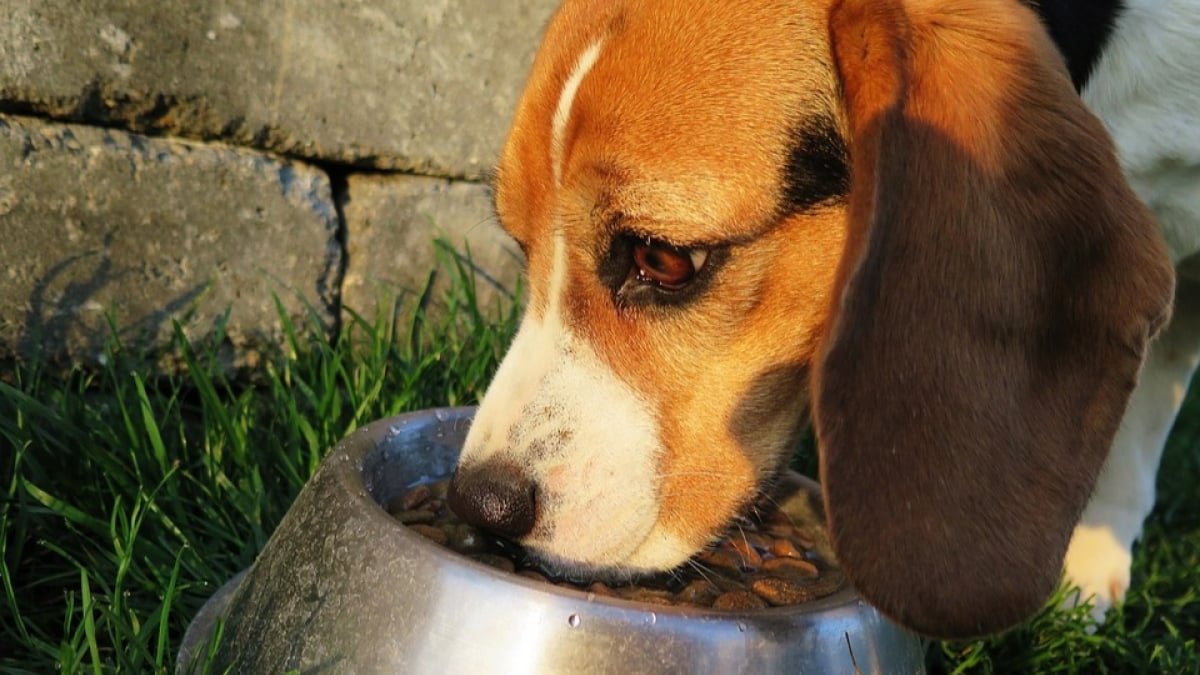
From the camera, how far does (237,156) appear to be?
3.18 meters

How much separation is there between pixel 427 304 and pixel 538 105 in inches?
60.8

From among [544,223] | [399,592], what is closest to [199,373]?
[544,223]

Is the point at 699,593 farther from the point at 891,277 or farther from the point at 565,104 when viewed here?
the point at 565,104

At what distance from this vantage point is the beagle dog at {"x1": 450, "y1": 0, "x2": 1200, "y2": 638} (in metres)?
1.74

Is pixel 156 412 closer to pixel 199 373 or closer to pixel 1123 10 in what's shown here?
pixel 199 373

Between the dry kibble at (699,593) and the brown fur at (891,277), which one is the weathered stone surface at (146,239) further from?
the dry kibble at (699,593)

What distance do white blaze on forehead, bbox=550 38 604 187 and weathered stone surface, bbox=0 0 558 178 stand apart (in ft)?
4.51

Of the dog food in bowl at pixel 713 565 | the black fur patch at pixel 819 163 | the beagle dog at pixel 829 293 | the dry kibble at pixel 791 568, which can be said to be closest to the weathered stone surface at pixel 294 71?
the beagle dog at pixel 829 293

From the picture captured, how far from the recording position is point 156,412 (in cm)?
287

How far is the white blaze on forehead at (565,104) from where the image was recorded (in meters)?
2.05

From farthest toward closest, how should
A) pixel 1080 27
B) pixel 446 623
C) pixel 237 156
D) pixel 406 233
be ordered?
1. pixel 406 233
2. pixel 237 156
3. pixel 1080 27
4. pixel 446 623

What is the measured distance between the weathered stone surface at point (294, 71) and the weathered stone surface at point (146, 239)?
0.09m

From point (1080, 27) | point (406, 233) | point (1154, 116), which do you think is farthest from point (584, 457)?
point (406, 233)

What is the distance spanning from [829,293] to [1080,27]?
933mm
